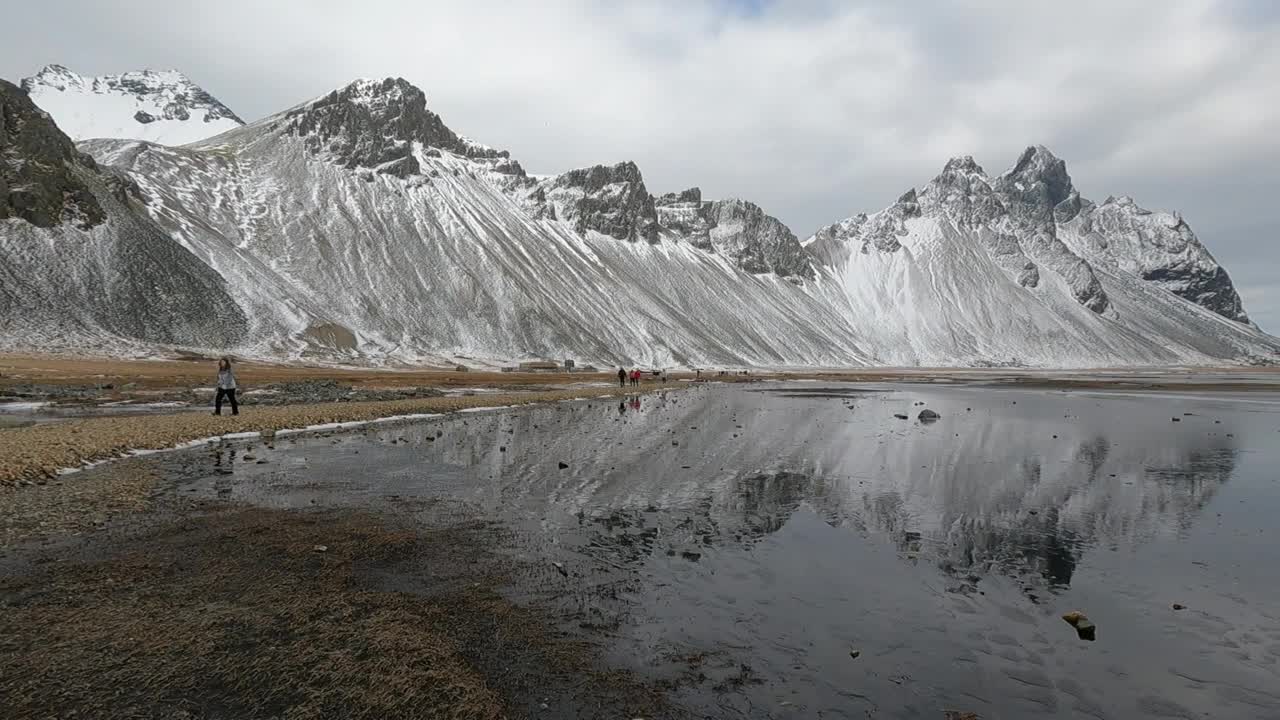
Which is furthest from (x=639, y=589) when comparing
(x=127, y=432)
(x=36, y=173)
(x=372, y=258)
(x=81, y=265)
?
(x=372, y=258)

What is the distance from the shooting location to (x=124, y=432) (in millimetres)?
24953

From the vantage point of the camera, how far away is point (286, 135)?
7485 inches

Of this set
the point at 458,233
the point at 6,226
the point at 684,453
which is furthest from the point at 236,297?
the point at 684,453

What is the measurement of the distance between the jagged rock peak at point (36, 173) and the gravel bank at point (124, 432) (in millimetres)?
107130

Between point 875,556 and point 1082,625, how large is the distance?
4.16m

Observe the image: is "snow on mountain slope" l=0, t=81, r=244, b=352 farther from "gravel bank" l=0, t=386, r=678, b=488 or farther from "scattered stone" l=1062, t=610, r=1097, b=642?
"scattered stone" l=1062, t=610, r=1097, b=642

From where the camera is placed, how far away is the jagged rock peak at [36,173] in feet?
348

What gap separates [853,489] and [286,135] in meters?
214

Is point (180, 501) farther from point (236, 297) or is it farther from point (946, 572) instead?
point (236, 297)

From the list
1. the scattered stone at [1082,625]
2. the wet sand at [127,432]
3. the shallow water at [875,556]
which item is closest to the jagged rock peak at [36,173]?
the wet sand at [127,432]

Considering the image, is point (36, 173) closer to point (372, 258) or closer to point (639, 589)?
point (372, 258)

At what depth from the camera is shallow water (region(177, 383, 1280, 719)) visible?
8438 millimetres

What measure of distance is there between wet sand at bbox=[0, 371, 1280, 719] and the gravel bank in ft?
3.85

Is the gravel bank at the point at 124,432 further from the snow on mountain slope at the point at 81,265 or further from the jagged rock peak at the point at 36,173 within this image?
the jagged rock peak at the point at 36,173
